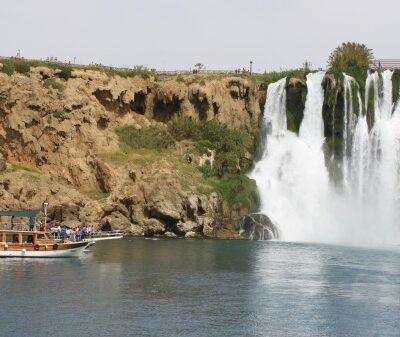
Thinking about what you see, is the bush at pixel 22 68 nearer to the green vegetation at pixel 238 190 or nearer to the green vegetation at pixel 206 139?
the green vegetation at pixel 206 139

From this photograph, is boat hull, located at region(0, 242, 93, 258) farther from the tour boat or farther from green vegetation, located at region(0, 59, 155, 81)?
green vegetation, located at region(0, 59, 155, 81)

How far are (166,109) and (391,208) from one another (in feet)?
98.5

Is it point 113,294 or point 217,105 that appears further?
point 217,105

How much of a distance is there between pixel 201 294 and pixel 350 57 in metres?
56.4

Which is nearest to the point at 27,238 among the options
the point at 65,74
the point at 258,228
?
the point at 258,228

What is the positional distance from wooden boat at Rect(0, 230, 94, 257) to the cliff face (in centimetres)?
1527

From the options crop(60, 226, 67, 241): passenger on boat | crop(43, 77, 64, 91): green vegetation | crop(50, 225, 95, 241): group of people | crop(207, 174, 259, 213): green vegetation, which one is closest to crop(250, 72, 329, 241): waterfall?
crop(207, 174, 259, 213): green vegetation

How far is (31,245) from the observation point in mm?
55719

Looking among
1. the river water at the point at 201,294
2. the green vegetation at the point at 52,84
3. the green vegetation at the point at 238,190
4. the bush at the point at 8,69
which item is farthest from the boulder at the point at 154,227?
the bush at the point at 8,69

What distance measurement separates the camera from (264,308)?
3638 centimetres

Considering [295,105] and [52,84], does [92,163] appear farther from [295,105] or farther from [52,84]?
[295,105]

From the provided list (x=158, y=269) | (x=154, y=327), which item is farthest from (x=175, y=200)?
(x=154, y=327)

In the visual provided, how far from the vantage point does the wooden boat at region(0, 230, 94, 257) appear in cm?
5534

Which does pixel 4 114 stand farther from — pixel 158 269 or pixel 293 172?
pixel 158 269
